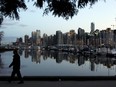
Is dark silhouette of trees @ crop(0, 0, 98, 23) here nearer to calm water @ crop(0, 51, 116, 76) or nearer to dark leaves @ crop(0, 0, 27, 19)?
dark leaves @ crop(0, 0, 27, 19)

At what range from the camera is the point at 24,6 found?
5.64 m

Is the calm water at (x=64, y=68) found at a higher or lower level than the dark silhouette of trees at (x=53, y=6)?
lower

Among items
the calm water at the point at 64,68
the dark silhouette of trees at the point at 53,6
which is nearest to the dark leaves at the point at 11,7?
the dark silhouette of trees at the point at 53,6

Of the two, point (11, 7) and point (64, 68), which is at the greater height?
point (11, 7)

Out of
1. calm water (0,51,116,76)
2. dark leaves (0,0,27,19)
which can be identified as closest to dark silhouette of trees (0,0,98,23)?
dark leaves (0,0,27,19)

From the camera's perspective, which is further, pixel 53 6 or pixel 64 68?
pixel 64 68

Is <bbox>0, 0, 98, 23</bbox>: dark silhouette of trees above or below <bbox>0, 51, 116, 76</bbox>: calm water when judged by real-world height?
above

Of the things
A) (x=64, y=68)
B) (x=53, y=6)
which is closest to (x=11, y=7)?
(x=53, y=6)

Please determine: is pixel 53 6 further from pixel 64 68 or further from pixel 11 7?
pixel 64 68

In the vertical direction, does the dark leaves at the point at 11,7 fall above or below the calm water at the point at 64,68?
above

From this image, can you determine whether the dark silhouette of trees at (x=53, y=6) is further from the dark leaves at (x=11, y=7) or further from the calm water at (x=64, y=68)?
the calm water at (x=64, y=68)

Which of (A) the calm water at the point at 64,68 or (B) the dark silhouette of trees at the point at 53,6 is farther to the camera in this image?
(A) the calm water at the point at 64,68
